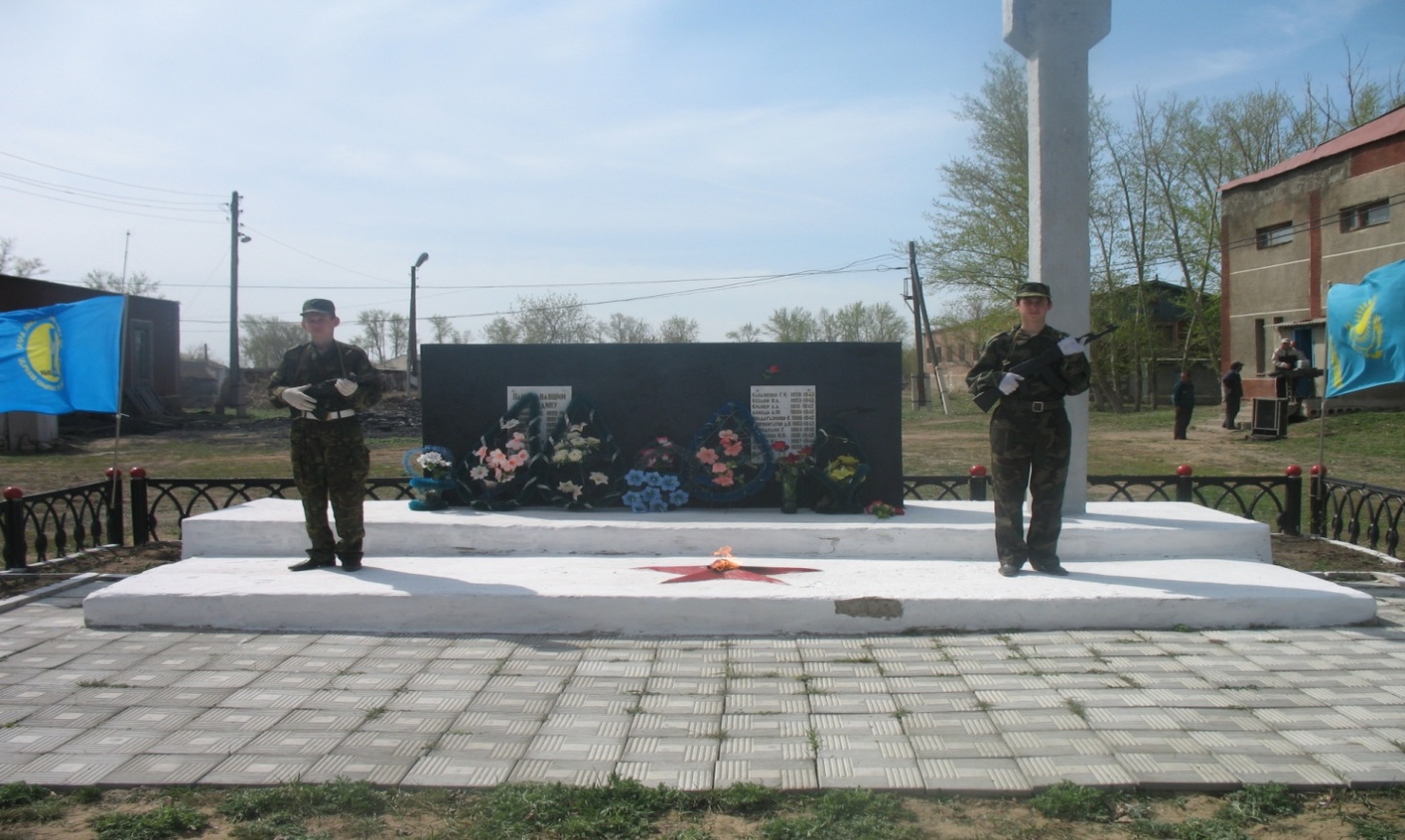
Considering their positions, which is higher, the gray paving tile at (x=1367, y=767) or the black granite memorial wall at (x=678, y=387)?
the black granite memorial wall at (x=678, y=387)

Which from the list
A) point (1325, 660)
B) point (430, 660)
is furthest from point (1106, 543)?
point (430, 660)

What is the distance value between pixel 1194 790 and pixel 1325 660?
1.95m

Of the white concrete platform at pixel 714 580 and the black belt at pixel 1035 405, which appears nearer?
the white concrete platform at pixel 714 580

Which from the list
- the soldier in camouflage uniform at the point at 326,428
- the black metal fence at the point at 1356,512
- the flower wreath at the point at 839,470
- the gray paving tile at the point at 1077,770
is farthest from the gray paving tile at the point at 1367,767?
the soldier in camouflage uniform at the point at 326,428

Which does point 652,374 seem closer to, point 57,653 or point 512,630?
point 512,630

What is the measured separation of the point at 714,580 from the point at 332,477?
2439 millimetres

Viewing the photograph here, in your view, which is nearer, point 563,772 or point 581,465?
point 563,772

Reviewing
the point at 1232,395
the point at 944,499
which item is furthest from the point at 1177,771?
the point at 1232,395

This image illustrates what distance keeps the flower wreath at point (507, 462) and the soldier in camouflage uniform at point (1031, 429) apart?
3.28 meters

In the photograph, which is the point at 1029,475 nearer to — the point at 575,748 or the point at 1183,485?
the point at 1183,485

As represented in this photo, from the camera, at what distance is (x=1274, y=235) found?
80.1ft

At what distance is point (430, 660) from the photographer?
478cm

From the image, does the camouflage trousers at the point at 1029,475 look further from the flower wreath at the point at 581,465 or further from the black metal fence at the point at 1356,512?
the black metal fence at the point at 1356,512

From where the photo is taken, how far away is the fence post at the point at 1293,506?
313 inches
